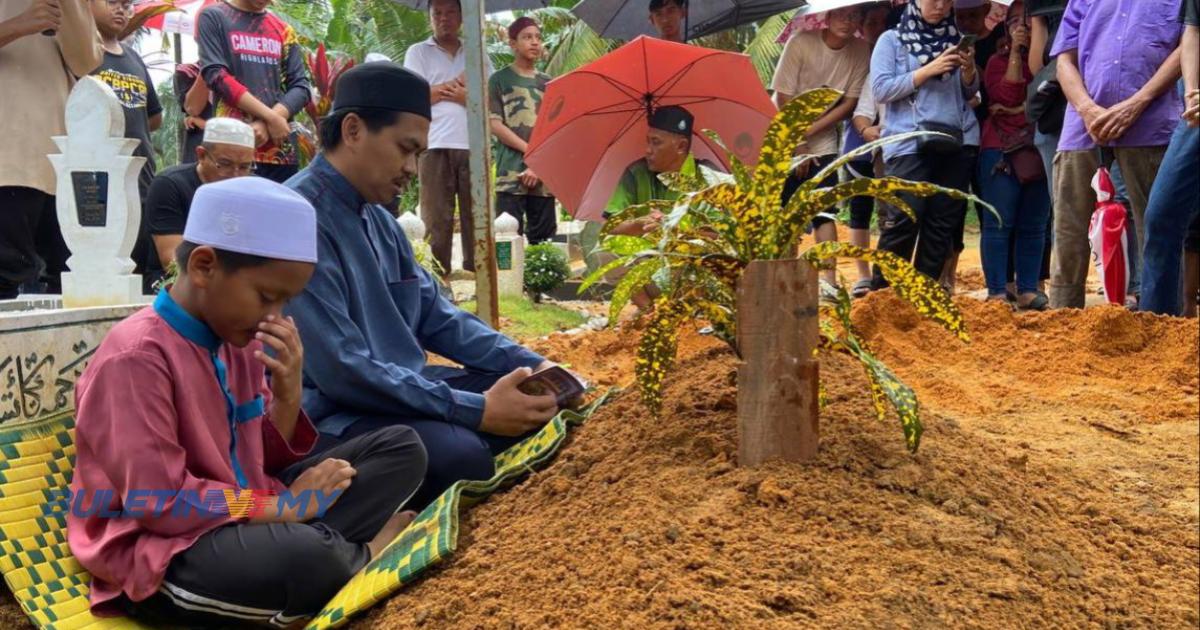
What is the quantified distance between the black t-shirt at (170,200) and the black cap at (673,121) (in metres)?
2.27

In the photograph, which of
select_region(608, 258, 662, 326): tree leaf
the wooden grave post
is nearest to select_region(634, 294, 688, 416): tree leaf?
select_region(608, 258, 662, 326): tree leaf

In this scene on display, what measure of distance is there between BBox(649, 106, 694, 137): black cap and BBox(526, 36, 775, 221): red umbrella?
0.69 m

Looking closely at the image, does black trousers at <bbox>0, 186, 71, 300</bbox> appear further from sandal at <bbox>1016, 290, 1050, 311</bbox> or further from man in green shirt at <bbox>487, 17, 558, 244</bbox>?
sandal at <bbox>1016, 290, 1050, 311</bbox>

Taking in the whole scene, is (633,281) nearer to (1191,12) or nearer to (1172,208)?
(1172,208)

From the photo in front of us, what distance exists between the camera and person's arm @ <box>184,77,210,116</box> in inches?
238

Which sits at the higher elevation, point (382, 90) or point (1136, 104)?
point (1136, 104)

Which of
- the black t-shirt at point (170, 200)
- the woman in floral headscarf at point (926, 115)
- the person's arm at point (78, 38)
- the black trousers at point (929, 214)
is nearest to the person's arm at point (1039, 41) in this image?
the woman in floral headscarf at point (926, 115)

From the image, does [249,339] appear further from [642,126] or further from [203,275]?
[642,126]

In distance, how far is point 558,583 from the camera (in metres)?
2.29

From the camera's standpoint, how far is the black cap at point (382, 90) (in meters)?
3.21

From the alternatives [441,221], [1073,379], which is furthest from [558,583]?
[441,221]

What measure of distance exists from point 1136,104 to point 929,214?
1.31 metres

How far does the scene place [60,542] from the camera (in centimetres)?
268

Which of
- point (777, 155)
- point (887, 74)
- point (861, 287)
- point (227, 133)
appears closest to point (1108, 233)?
point (887, 74)
